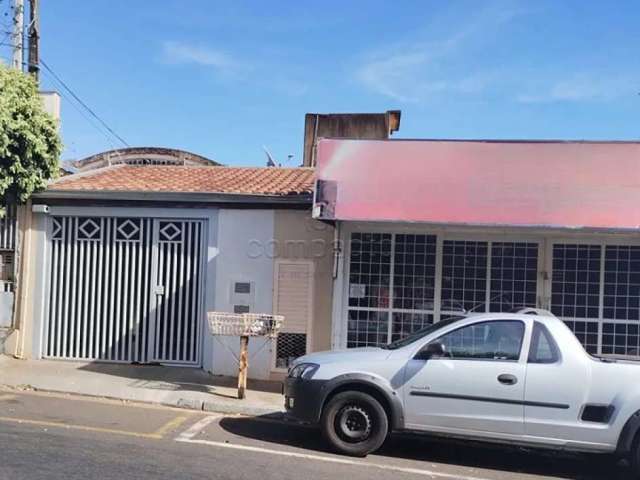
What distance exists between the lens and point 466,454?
6.91 meters

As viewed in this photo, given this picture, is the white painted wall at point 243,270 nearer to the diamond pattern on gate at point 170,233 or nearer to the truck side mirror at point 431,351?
the diamond pattern on gate at point 170,233

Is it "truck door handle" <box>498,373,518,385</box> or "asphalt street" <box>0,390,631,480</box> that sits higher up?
"truck door handle" <box>498,373,518,385</box>

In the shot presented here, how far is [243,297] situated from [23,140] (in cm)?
451

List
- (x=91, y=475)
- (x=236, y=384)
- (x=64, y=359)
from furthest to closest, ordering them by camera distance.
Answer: (x=64, y=359) < (x=236, y=384) < (x=91, y=475)

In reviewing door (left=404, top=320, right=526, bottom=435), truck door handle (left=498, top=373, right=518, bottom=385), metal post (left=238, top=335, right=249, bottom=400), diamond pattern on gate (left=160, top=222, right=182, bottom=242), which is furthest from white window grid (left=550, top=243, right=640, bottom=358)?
diamond pattern on gate (left=160, top=222, right=182, bottom=242)

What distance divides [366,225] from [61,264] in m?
5.51

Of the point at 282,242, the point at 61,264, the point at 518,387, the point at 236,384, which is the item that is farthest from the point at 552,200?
the point at 61,264

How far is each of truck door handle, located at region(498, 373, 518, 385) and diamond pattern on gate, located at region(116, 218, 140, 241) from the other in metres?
7.01

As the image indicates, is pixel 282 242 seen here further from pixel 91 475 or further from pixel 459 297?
pixel 91 475

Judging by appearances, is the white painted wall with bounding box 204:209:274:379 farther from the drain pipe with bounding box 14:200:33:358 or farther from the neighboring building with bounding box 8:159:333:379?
the drain pipe with bounding box 14:200:33:358

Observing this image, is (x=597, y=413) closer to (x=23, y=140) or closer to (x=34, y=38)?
(x=23, y=140)

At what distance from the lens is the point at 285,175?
43.5 ft

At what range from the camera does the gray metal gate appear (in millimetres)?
10695

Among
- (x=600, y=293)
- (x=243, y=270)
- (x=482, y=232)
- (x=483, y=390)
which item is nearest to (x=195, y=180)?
(x=243, y=270)
